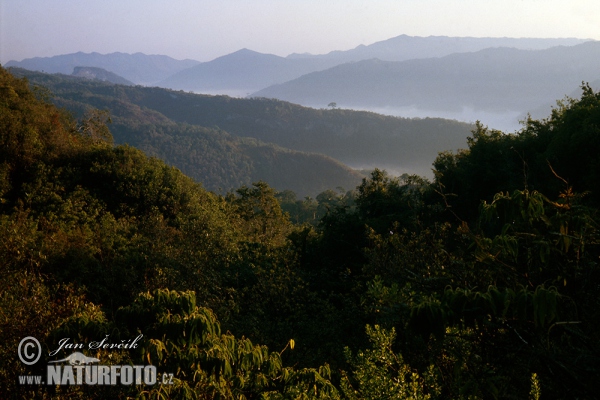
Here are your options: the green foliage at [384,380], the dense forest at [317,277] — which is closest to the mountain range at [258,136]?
the dense forest at [317,277]

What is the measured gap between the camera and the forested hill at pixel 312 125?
438 ft

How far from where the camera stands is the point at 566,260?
350 centimetres

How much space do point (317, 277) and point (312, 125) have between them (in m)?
136

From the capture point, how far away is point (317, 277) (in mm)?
13641

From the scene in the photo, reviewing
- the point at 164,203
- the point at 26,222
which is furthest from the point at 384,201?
the point at 26,222

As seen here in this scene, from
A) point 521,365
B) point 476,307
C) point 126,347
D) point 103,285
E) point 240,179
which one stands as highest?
point 476,307

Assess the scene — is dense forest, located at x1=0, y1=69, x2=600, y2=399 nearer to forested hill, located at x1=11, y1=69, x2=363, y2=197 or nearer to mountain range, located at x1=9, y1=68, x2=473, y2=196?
forested hill, located at x1=11, y1=69, x2=363, y2=197

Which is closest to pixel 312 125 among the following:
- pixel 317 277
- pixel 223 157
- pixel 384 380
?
pixel 223 157

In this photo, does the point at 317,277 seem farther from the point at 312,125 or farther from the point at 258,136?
the point at 312,125

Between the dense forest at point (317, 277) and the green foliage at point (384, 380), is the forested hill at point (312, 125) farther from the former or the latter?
the green foliage at point (384, 380)

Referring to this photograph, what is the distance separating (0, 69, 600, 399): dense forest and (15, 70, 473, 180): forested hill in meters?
114

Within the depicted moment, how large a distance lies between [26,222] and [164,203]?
7084mm

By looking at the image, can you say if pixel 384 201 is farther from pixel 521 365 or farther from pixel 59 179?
pixel 521 365

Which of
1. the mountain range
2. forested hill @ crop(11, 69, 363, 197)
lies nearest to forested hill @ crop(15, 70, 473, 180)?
the mountain range
